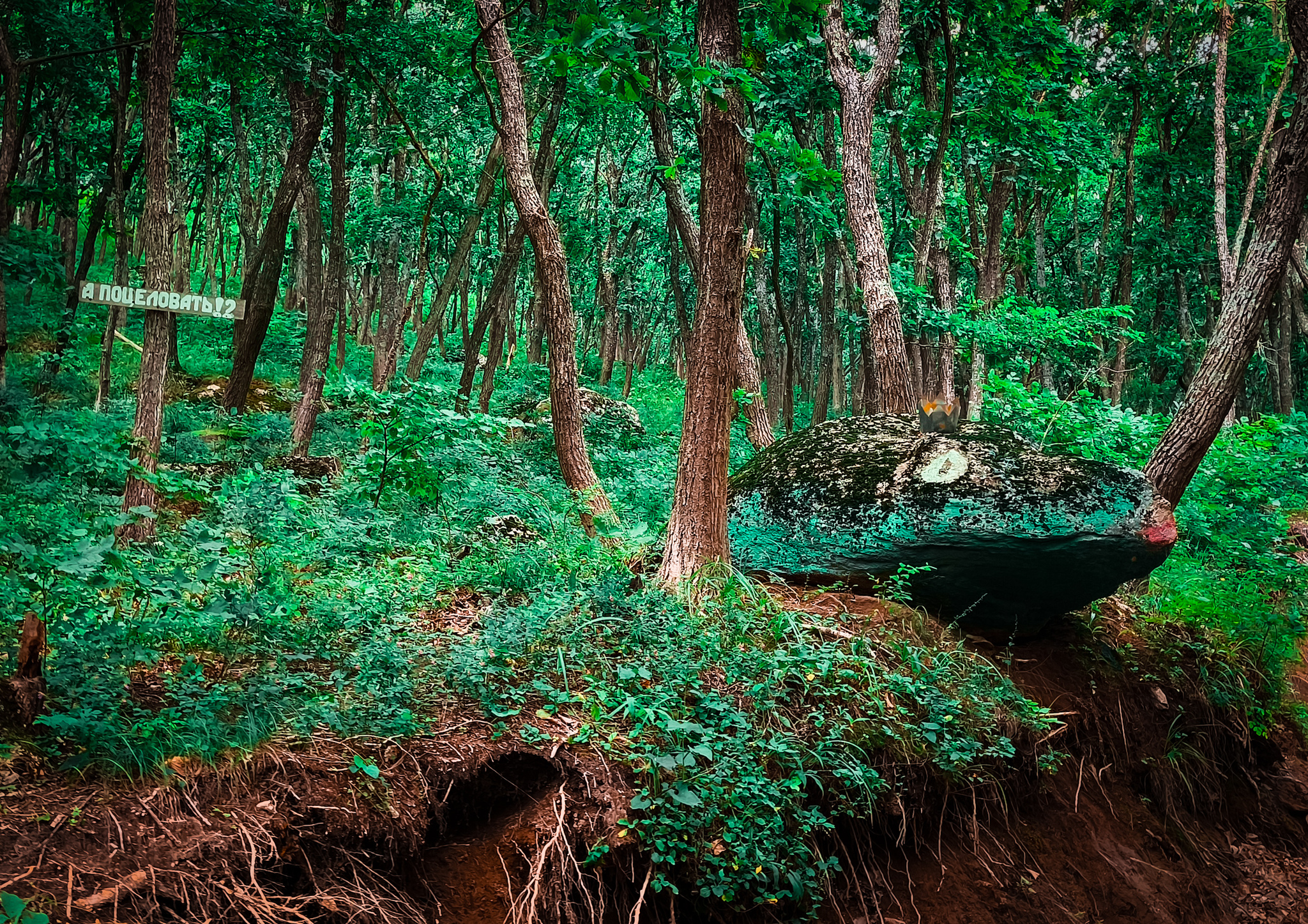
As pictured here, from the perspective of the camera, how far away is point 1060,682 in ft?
21.2

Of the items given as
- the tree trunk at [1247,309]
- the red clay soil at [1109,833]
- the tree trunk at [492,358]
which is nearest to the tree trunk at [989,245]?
the tree trunk at [1247,309]

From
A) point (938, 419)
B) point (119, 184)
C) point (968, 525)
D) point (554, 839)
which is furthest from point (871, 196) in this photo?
point (119, 184)

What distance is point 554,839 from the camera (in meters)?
3.84

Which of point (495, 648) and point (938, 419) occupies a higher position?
point (938, 419)

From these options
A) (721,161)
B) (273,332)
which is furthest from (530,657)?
(273,332)

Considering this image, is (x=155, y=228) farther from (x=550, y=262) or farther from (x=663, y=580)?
(x=663, y=580)

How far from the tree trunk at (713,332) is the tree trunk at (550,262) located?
6.47 ft

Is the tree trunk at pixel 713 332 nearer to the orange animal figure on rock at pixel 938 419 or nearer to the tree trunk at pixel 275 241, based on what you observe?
the orange animal figure on rock at pixel 938 419

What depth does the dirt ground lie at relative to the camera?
3078 millimetres

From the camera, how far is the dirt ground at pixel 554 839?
3.08 m

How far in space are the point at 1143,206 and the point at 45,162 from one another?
87.9 ft

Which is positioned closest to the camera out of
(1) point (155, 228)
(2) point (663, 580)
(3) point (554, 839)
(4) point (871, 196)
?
(3) point (554, 839)

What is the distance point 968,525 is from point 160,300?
5924mm

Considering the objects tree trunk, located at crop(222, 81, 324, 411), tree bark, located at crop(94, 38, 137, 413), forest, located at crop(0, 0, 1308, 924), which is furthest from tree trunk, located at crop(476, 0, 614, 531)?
tree bark, located at crop(94, 38, 137, 413)
